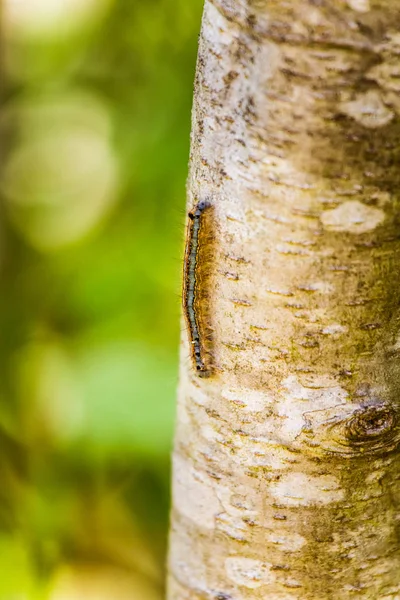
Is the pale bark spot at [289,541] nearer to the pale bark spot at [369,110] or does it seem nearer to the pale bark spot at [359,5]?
the pale bark spot at [369,110]

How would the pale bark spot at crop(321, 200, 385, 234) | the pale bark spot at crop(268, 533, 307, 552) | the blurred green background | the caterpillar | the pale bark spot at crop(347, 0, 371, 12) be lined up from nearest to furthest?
1. the pale bark spot at crop(347, 0, 371, 12)
2. the pale bark spot at crop(321, 200, 385, 234)
3. the caterpillar
4. the pale bark spot at crop(268, 533, 307, 552)
5. the blurred green background

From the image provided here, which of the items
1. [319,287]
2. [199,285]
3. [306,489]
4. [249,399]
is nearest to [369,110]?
[319,287]

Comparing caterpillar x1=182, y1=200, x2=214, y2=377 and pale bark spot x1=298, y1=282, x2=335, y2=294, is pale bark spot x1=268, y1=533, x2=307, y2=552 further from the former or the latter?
pale bark spot x1=298, y1=282, x2=335, y2=294

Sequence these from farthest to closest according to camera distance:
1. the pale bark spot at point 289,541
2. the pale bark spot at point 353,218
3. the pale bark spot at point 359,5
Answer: the pale bark spot at point 289,541 → the pale bark spot at point 353,218 → the pale bark spot at point 359,5

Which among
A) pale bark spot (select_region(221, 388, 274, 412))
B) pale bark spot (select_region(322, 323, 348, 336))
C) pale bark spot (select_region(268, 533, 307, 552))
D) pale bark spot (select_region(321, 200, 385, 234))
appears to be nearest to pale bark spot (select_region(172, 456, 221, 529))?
pale bark spot (select_region(268, 533, 307, 552))

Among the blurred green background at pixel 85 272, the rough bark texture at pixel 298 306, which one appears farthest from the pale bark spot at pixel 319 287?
the blurred green background at pixel 85 272

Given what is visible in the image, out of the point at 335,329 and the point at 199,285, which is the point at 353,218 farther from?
the point at 199,285
